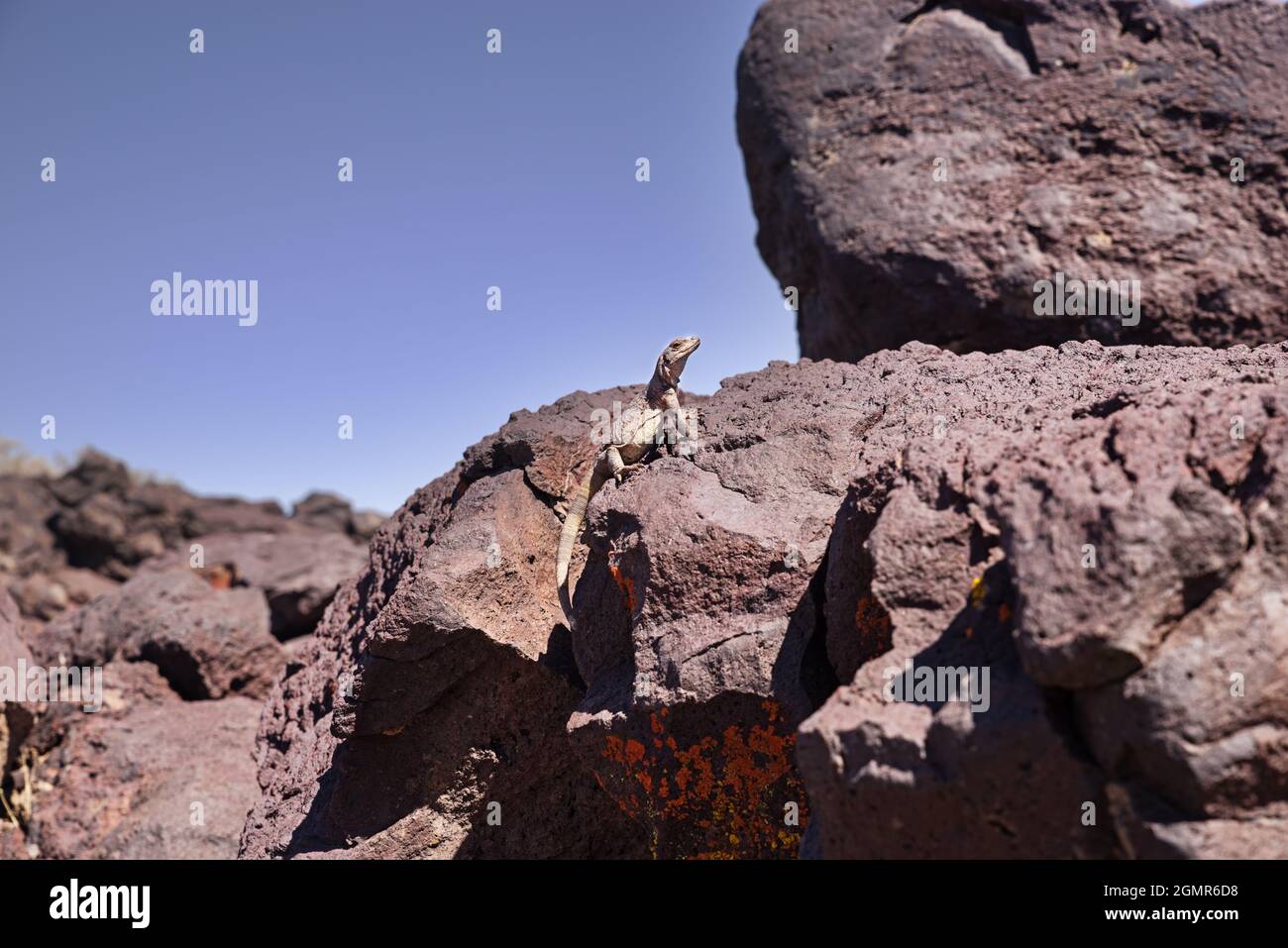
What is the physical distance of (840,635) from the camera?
136 inches

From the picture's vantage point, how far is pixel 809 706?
3.54 metres

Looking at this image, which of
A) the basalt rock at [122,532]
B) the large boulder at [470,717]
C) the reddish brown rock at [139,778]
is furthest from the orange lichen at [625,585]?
the basalt rock at [122,532]

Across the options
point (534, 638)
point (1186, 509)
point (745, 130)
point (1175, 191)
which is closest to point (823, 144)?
point (745, 130)

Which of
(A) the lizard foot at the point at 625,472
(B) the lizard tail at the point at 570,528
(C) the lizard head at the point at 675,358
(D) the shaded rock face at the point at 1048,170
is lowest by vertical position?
(B) the lizard tail at the point at 570,528

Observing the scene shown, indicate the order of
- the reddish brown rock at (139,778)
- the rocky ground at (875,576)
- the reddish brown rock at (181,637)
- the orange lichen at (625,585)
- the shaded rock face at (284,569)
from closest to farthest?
the rocky ground at (875,576)
the orange lichen at (625,585)
the reddish brown rock at (139,778)
the reddish brown rock at (181,637)
the shaded rock face at (284,569)

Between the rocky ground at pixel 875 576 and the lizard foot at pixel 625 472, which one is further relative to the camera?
the lizard foot at pixel 625 472

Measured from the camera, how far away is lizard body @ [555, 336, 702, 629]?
4.94 m

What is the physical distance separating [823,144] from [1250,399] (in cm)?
507

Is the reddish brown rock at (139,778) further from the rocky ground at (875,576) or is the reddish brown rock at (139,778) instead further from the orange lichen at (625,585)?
the orange lichen at (625,585)

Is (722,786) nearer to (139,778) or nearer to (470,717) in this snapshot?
(470,717)

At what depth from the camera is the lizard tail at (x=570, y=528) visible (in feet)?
16.0

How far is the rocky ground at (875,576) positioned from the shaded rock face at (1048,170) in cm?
2

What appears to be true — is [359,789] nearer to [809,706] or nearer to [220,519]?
[809,706]

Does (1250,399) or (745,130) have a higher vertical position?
(745,130)
